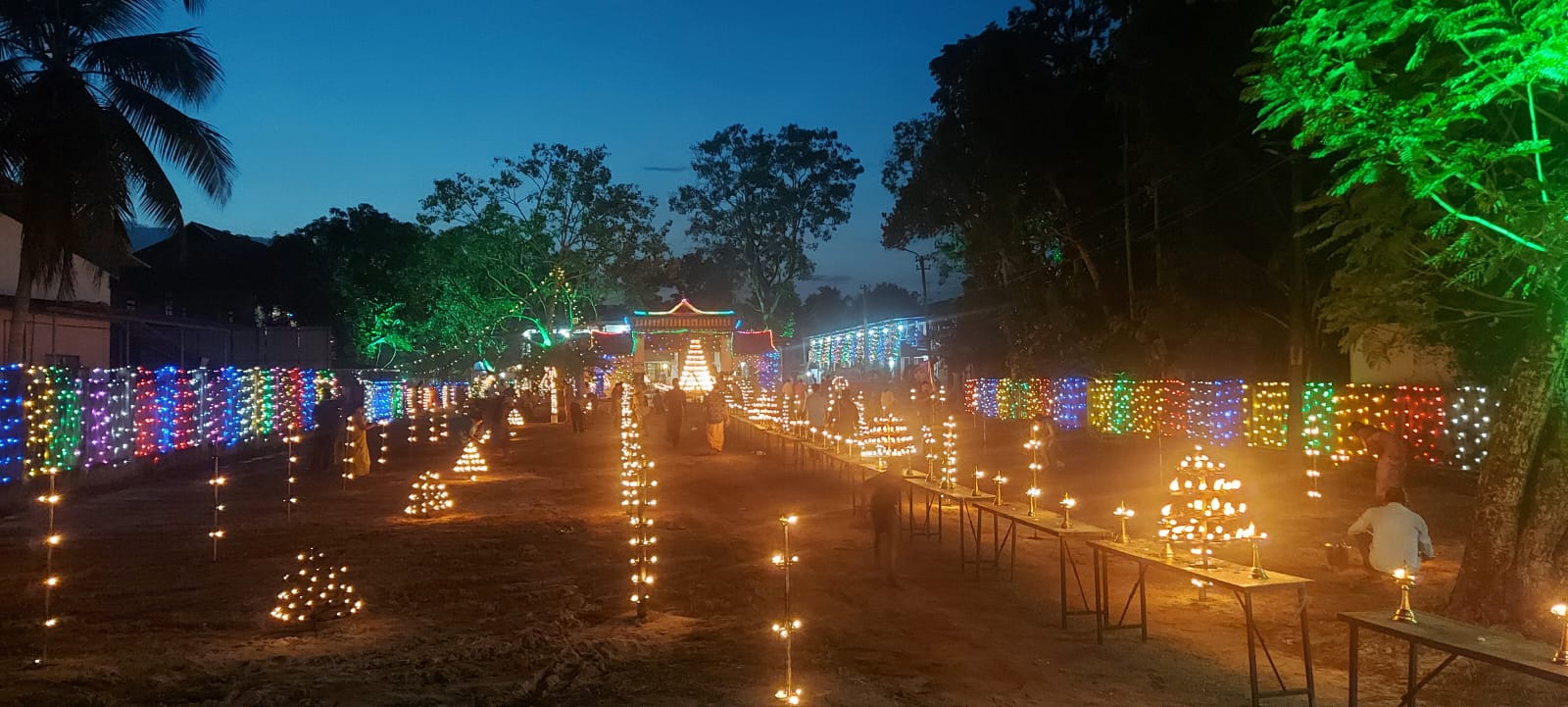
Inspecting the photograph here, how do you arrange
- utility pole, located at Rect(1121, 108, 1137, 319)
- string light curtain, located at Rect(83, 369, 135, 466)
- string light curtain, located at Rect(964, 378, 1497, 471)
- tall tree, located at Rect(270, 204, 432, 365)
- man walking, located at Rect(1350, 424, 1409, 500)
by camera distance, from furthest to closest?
tall tree, located at Rect(270, 204, 432, 365)
utility pole, located at Rect(1121, 108, 1137, 319)
string light curtain, located at Rect(83, 369, 135, 466)
string light curtain, located at Rect(964, 378, 1497, 471)
man walking, located at Rect(1350, 424, 1409, 500)

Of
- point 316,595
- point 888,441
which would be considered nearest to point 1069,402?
point 888,441

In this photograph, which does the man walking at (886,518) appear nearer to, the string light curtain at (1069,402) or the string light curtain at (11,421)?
the string light curtain at (11,421)

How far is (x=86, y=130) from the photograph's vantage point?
54.2 ft

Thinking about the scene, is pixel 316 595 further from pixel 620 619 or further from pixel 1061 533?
pixel 1061 533

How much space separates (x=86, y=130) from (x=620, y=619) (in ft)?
45.9

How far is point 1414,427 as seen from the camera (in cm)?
1532

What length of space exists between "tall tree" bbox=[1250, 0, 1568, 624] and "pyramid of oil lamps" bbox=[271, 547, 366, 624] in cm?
841

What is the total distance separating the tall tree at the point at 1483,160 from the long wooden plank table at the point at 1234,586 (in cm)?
211

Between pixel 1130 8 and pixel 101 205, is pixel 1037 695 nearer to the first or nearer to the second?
pixel 101 205

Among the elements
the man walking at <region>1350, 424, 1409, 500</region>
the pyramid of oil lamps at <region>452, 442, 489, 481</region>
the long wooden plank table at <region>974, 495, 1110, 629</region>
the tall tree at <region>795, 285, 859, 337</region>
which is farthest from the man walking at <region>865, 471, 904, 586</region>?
the tall tree at <region>795, 285, 859, 337</region>

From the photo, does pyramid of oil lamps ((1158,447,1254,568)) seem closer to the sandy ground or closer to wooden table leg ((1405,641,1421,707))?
the sandy ground

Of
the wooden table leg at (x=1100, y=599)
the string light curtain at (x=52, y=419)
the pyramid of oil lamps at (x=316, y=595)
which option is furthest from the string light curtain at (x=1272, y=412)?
the string light curtain at (x=52, y=419)

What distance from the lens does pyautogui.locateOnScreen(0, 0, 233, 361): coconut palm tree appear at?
16.4 meters

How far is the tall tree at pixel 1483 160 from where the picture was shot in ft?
22.0
